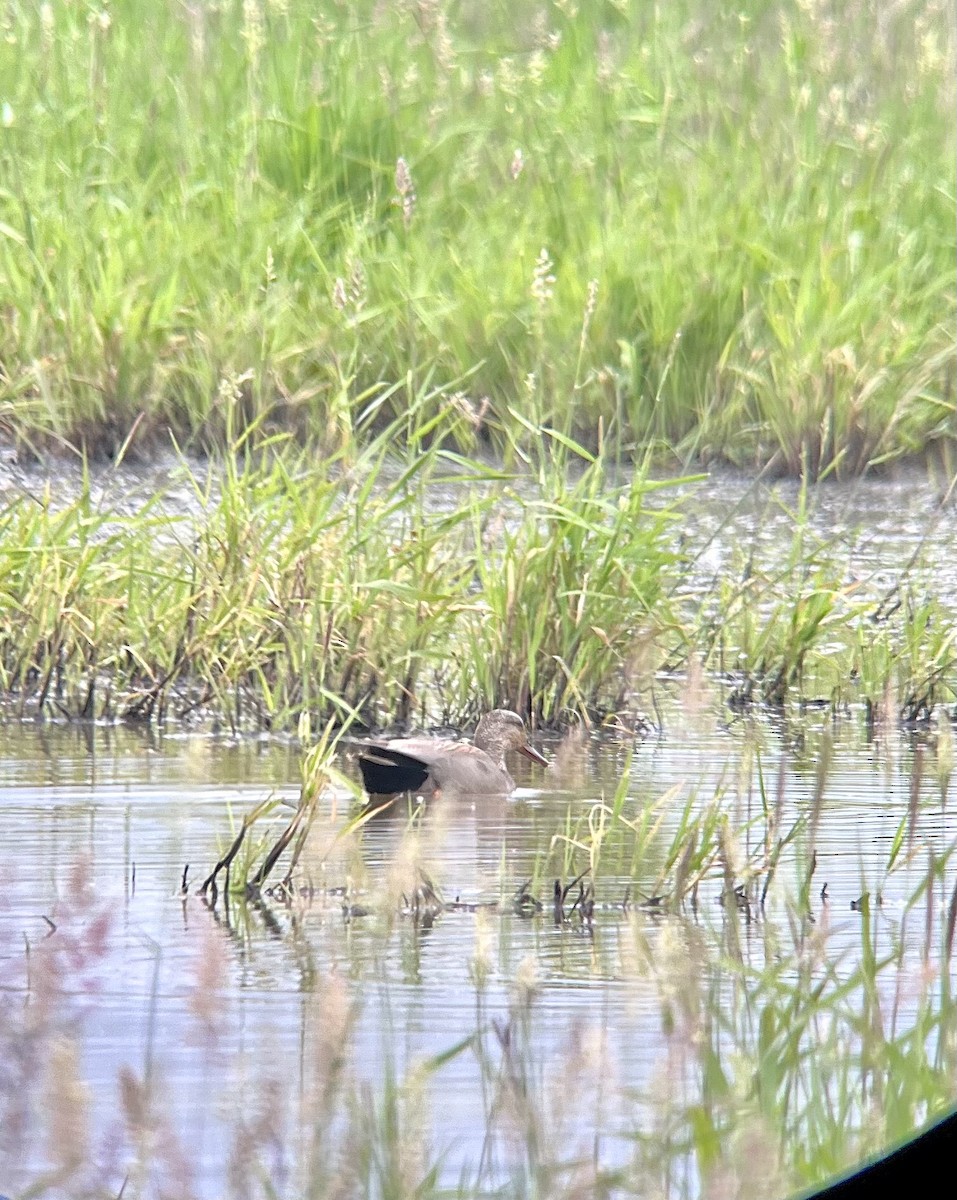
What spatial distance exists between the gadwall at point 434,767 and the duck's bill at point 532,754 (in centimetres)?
6

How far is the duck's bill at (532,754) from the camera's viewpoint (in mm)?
3725

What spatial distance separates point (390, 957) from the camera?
2488mm

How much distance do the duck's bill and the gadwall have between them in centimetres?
6

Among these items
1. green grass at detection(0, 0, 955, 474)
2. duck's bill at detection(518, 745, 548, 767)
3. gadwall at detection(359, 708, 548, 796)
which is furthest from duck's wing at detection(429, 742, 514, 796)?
green grass at detection(0, 0, 955, 474)

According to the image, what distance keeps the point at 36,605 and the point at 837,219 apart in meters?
2.83

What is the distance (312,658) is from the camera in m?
3.91

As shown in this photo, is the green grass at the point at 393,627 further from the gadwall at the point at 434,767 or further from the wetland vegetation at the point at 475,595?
the gadwall at the point at 434,767

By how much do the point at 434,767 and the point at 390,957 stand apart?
1035 millimetres

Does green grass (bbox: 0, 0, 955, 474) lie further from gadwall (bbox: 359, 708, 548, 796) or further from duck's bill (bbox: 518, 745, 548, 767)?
gadwall (bbox: 359, 708, 548, 796)

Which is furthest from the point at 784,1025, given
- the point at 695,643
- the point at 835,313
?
the point at 835,313

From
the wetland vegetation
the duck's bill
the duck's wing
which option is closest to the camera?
the wetland vegetation

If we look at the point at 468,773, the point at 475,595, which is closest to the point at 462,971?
the point at 468,773

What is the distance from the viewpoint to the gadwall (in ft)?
11.3

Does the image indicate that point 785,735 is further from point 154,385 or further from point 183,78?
point 183,78
